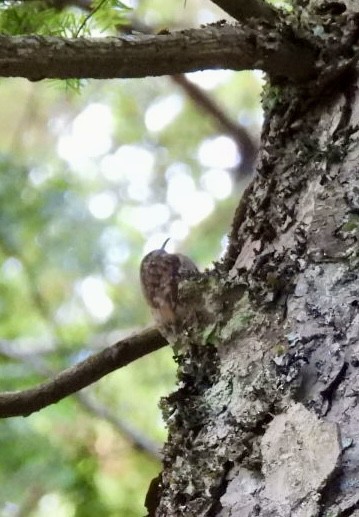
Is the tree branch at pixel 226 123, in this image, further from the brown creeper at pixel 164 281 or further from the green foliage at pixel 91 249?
the brown creeper at pixel 164 281

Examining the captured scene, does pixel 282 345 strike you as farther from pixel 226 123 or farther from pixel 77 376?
pixel 226 123

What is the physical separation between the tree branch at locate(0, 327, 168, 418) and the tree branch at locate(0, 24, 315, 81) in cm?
37

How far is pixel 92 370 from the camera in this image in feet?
3.24

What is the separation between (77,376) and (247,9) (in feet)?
1.68

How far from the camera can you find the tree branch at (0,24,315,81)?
2.19 feet

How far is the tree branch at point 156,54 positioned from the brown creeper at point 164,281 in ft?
0.77

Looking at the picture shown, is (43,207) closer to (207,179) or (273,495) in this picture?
(207,179)

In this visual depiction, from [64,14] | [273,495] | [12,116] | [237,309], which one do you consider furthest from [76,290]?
[273,495]

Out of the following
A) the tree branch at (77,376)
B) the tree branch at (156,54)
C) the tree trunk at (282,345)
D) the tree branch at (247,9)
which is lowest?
Result: the tree trunk at (282,345)

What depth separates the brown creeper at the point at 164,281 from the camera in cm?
85

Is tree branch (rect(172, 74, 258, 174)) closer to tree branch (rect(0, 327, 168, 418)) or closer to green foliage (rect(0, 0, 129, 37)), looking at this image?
green foliage (rect(0, 0, 129, 37))

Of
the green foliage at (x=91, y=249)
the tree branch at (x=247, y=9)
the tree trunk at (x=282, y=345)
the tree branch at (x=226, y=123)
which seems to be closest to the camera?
the tree trunk at (x=282, y=345)

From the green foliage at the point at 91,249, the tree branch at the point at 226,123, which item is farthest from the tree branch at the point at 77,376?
the tree branch at the point at 226,123

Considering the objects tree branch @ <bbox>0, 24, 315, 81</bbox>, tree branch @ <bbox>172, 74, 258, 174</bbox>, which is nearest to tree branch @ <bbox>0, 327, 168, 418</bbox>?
tree branch @ <bbox>0, 24, 315, 81</bbox>
